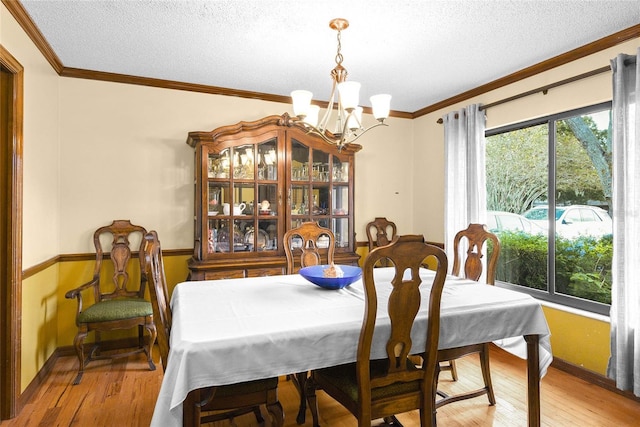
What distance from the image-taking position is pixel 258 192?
3504 mm

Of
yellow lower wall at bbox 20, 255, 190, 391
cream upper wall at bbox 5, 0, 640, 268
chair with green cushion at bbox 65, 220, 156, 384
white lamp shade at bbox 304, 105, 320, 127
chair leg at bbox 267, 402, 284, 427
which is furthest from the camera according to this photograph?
chair with green cushion at bbox 65, 220, 156, 384

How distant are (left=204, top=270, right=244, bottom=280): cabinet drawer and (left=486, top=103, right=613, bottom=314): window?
242 centimetres

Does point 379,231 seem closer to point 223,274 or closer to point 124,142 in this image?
point 223,274

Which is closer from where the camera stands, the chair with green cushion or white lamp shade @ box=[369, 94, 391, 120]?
white lamp shade @ box=[369, 94, 391, 120]

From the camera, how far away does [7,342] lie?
2.21m

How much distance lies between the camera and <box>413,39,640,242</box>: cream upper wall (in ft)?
8.71

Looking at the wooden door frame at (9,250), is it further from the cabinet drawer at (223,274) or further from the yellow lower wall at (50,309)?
the cabinet drawer at (223,274)

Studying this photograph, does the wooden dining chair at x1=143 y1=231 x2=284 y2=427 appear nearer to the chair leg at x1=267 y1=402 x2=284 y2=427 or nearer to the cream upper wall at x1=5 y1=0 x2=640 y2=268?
the chair leg at x1=267 y1=402 x2=284 y2=427

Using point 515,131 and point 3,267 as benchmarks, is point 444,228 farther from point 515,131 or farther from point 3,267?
point 3,267

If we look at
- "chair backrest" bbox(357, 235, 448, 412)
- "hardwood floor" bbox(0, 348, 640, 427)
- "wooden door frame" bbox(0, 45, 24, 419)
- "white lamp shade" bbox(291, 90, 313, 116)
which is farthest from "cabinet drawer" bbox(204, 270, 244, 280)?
"chair backrest" bbox(357, 235, 448, 412)

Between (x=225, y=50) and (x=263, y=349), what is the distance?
7.26ft

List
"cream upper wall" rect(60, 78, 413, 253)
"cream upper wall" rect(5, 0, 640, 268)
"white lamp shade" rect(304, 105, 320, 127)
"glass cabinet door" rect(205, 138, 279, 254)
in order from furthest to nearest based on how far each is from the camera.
Answer: "glass cabinet door" rect(205, 138, 279, 254) → "cream upper wall" rect(60, 78, 413, 253) → "cream upper wall" rect(5, 0, 640, 268) → "white lamp shade" rect(304, 105, 320, 127)

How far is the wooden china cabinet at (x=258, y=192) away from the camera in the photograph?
3287 millimetres

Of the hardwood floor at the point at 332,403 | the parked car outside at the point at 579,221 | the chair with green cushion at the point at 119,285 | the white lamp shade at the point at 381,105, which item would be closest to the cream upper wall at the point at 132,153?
the chair with green cushion at the point at 119,285
